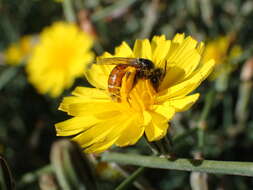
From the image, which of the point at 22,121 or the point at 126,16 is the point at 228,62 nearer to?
the point at 126,16

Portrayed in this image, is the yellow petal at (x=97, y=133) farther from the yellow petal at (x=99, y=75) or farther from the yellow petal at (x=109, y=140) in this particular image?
the yellow petal at (x=99, y=75)

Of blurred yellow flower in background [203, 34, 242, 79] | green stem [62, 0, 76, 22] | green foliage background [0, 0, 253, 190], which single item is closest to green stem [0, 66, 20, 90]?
green foliage background [0, 0, 253, 190]

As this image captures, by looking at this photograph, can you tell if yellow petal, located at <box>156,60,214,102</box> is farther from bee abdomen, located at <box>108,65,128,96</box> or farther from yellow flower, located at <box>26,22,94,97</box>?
yellow flower, located at <box>26,22,94,97</box>

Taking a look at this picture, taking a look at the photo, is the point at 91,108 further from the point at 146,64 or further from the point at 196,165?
the point at 196,165

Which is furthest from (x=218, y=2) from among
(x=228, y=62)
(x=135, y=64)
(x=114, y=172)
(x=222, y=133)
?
(x=135, y=64)

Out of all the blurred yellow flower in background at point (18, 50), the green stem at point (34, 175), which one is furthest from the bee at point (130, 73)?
the blurred yellow flower in background at point (18, 50)

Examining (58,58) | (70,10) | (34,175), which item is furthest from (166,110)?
(58,58)
